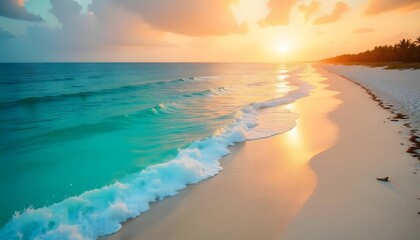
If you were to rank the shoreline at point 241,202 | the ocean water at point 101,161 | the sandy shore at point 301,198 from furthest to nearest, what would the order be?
the ocean water at point 101,161, the shoreline at point 241,202, the sandy shore at point 301,198

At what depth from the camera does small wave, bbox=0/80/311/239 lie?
4.74 metres

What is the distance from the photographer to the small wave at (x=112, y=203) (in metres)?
4.74

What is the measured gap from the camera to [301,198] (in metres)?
5.61

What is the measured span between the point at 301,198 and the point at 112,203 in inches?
181

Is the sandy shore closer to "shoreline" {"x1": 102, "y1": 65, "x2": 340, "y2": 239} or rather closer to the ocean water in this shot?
"shoreline" {"x1": 102, "y1": 65, "x2": 340, "y2": 239}

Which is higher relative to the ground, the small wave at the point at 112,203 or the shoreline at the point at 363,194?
the small wave at the point at 112,203

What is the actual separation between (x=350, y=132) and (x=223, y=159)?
6465mm

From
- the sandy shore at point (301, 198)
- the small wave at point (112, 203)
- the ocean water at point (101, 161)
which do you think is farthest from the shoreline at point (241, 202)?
the ocean water at point (101, 161)

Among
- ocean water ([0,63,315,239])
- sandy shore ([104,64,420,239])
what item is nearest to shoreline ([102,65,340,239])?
sandy shore ([104,64,420,239])

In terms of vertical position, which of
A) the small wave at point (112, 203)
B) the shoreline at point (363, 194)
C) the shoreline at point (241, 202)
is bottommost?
the shoreline at point (363, 194)

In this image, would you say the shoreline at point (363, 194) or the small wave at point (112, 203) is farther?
the small wave at point (112, 203)

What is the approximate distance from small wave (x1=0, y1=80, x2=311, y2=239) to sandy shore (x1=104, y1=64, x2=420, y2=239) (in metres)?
0.34

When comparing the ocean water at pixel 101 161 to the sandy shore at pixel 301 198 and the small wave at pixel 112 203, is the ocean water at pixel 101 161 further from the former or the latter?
the sandy shore at pixel 301 198

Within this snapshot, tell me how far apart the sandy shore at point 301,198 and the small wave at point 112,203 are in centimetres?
34
